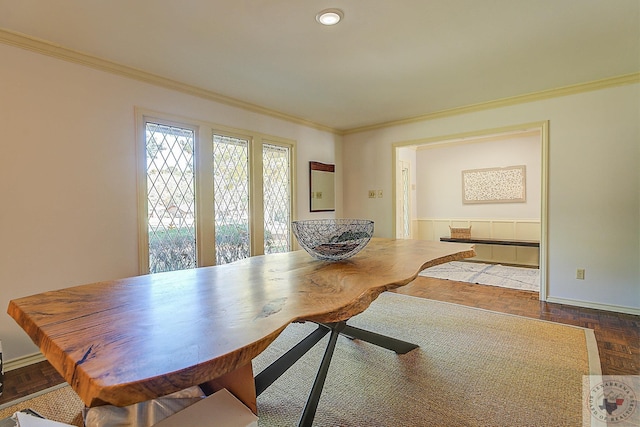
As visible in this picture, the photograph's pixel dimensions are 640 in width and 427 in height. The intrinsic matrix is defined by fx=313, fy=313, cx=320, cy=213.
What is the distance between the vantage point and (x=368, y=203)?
4801 millimetres

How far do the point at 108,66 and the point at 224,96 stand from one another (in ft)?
3.49

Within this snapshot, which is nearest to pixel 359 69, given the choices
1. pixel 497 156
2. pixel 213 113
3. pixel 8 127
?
pixel 213 113

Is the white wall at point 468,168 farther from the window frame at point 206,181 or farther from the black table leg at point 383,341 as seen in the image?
the black table leg at point 383,341

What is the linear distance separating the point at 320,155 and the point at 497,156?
11.6 ft

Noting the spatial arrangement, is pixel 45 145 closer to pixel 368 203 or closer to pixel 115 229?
pixel 115 229

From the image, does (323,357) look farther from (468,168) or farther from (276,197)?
(468,168)

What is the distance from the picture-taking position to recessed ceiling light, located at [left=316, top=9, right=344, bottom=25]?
1885mm

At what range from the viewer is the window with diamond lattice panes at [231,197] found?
334 centimetres

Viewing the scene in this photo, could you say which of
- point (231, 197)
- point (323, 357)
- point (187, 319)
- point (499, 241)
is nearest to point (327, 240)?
point (323, 357)

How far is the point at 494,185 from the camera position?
586 centimetres

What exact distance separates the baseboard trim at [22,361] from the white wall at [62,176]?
1.4 inches

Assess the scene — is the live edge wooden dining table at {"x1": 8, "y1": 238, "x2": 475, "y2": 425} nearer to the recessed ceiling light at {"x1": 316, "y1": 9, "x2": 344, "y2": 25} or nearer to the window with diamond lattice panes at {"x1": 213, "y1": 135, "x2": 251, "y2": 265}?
the recessed ceiling light at {"x1": 316, "y1": 9, "x2": 344, "y2": 25}

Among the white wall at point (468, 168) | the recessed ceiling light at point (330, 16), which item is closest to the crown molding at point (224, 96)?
the recessed ceiling light at point (330, 16)

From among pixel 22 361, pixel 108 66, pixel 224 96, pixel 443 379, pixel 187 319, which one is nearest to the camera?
pixel 187 319
